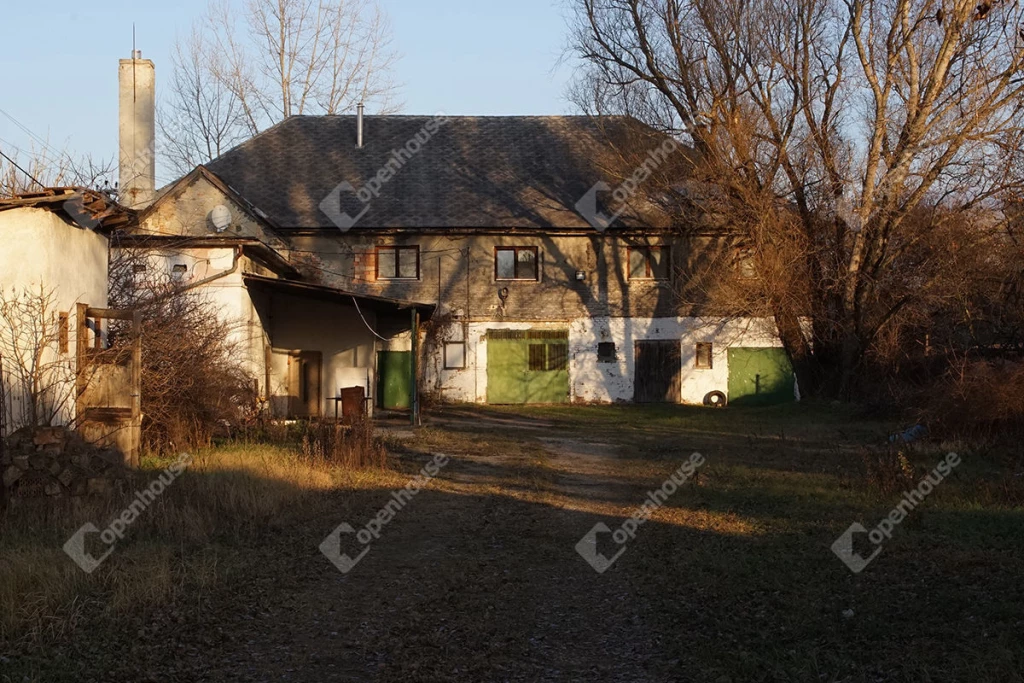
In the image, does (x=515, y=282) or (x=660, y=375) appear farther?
(x=515, y=282)

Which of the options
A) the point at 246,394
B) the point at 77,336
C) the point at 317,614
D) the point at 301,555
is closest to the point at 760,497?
the point at 301,555

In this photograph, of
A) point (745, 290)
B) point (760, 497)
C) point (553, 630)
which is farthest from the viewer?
point (745, 290)

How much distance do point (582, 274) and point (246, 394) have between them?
14997mm

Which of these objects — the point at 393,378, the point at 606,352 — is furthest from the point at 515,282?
the point at 393,378

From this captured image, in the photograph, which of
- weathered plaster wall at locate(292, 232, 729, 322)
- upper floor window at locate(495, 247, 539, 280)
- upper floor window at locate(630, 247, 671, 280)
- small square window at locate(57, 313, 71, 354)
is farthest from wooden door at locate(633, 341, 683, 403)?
small square window at locate(57, 313, 71, 354)

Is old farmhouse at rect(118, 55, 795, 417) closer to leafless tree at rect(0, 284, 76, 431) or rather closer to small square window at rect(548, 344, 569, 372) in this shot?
small square window at rect(548, 344, 569, 372)

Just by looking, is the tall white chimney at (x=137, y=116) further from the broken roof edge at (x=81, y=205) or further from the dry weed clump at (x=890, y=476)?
the dry weed clump at (x=890, y=476)

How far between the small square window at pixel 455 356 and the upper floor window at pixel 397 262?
2508mm

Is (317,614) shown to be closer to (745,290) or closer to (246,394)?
(246,394)

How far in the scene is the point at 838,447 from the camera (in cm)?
1864

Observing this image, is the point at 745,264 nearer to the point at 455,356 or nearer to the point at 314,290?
the point at 455,356

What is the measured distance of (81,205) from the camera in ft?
42.4

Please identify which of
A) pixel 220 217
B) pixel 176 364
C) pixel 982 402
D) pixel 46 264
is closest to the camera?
pixel 46 264

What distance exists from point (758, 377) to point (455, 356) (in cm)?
990
